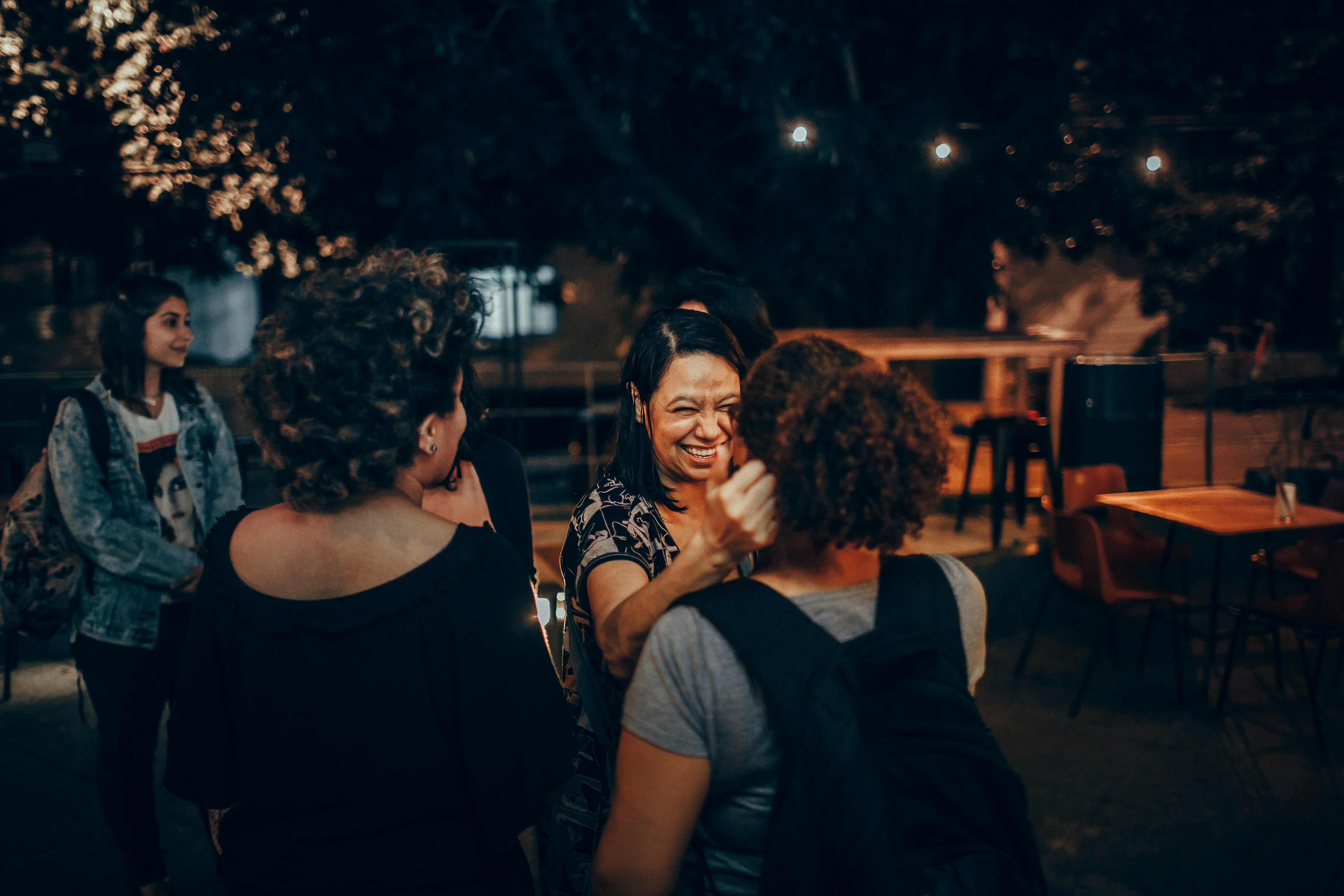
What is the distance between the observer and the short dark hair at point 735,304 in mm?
3139

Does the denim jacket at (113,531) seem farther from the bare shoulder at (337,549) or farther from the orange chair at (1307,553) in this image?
the orange chair at (1307,553)

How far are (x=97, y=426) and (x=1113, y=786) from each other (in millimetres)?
4151

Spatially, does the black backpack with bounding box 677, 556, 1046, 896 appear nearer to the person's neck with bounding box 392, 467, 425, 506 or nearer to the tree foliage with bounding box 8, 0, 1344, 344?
the person's neck with bounding box 392, 467, 425, 506

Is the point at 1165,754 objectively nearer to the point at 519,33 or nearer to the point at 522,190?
the point at 519,33

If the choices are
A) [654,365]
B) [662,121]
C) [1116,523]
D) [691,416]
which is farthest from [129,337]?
[662,121]

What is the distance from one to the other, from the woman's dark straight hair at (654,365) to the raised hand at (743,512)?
26.1 inches

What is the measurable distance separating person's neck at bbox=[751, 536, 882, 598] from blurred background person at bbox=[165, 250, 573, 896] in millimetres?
382

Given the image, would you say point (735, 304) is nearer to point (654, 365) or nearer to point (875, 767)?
point (654, 365)

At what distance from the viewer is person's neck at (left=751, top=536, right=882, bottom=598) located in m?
1.36

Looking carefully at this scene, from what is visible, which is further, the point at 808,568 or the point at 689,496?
the point at 689,496

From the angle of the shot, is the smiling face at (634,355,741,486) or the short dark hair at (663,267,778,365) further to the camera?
the short dark hair at (663,267,778,365)

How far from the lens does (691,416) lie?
6.82 feet

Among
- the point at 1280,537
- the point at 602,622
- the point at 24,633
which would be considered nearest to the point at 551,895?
the point at 602,622

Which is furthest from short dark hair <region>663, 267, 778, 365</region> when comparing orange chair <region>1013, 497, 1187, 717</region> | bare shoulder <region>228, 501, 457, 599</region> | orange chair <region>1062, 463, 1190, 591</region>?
orange chair <region>1062, 463, 1190, 591</region>
